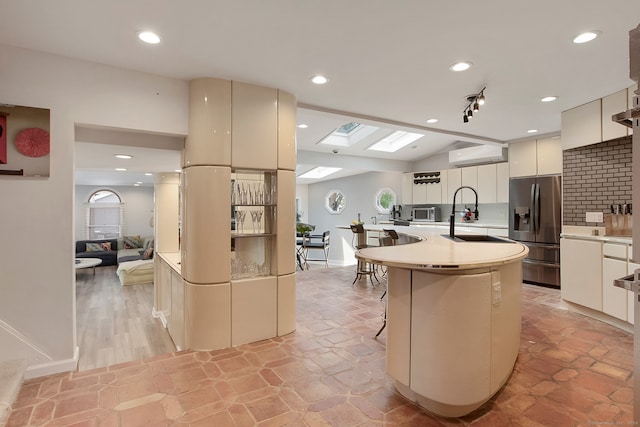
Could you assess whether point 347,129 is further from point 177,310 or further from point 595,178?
point 177,310

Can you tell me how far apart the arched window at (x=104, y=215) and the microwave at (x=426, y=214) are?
9122mm

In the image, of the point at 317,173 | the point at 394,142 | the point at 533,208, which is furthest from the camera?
the point at 317,173

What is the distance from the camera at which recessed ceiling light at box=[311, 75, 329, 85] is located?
302 centimetres

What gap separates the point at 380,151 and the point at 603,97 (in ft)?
14.0

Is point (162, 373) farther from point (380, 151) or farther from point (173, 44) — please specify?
point (380, 151)

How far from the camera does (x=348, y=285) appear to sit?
17.8 feet

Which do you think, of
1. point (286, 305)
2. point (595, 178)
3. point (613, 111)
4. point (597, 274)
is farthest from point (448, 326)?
point (595, 178)

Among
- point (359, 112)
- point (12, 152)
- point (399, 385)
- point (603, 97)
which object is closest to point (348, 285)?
point (359, 112)

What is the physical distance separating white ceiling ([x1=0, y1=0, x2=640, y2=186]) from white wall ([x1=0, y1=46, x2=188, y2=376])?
6.8 inches

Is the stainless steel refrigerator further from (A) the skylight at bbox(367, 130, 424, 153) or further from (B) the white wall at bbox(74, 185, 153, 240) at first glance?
(B) the white wall at bbox(74, 185, 153, 240)

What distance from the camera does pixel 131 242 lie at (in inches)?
383

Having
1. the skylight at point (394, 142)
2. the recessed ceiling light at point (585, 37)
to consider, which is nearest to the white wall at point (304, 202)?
the skylight at point (394, 142)

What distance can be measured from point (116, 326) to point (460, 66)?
17.5ft

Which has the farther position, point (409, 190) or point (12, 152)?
point (409, 190)
